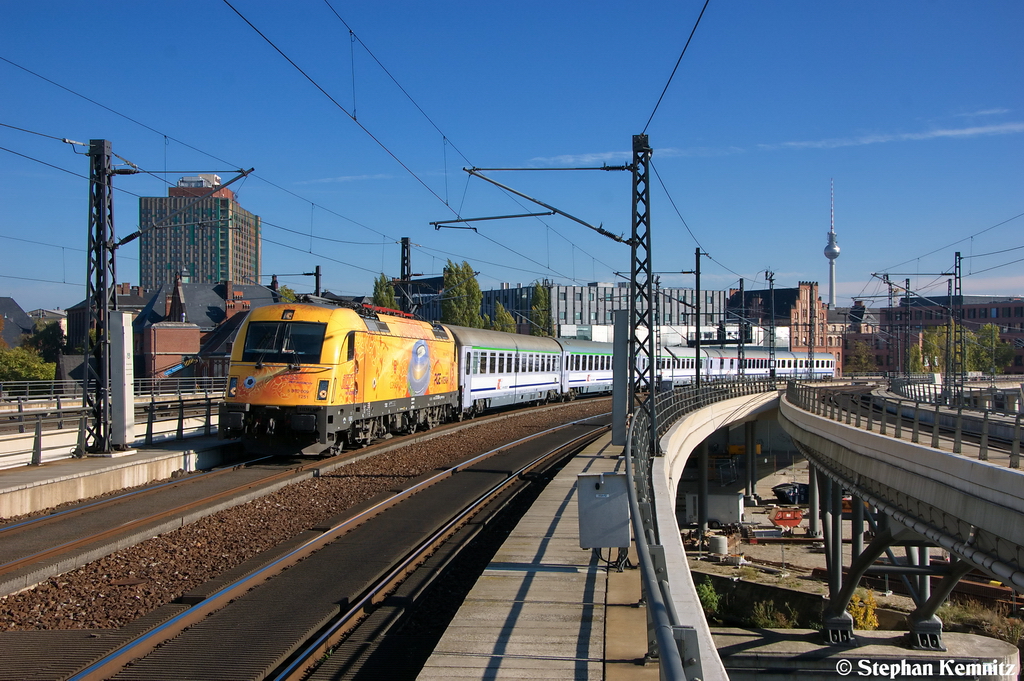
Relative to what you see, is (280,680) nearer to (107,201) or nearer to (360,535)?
(360,535)

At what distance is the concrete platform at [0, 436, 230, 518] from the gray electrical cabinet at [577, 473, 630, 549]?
9.17m

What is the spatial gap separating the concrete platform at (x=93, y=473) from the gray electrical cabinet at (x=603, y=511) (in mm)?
9172

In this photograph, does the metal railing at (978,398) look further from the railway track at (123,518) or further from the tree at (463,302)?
the tree at (463,302)

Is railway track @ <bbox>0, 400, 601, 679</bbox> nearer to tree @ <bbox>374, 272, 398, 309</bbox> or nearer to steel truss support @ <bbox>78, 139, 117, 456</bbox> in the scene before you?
steel truss support @ <bbox>78, 139, 117, 456</bbox>

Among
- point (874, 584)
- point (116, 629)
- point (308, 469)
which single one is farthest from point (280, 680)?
point (874, 584)

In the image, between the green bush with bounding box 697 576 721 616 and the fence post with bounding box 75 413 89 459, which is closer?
the fence post with bounding box 75 413 89 459

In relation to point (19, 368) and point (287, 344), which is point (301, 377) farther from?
point (19, 368)

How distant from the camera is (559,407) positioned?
40156 mm

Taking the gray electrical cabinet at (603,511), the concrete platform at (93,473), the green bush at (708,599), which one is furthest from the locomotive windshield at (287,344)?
the green bush at (708,599)

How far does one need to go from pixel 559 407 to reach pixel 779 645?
20.5m

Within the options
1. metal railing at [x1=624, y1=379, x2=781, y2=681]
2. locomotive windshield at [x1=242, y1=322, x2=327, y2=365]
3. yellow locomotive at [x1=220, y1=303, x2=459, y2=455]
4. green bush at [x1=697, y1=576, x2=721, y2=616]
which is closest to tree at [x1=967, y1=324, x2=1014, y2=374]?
green bush at [x1=697, y1=576, x2=721, y2=616]

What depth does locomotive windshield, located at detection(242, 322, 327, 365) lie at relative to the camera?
17.6 metres

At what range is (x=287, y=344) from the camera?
1770 centimetres

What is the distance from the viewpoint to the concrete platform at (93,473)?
12.4m
